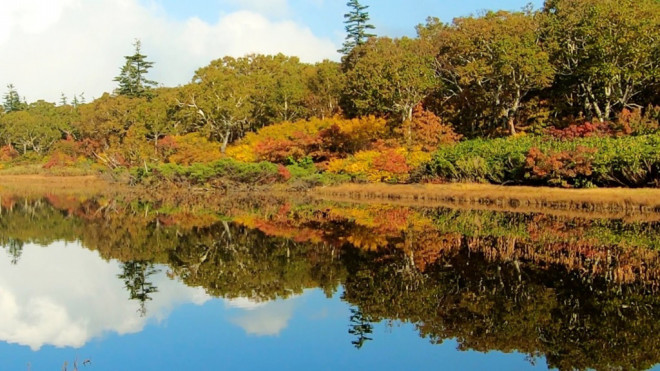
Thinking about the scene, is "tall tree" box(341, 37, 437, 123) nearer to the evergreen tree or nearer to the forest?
the forest

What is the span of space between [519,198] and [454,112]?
1574 centimetres

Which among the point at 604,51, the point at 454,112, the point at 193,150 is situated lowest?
the point at 193,150

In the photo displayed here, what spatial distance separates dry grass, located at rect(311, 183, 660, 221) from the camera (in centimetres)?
2300

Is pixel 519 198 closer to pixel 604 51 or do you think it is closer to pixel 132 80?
pixel 604 51

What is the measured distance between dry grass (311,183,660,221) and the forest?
148 centimetres

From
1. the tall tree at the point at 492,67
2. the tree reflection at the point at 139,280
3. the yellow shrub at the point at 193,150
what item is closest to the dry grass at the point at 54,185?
the yellow shrub at the point at 193,150

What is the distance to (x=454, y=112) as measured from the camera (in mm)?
41375

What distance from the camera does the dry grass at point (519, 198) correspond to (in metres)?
23.0

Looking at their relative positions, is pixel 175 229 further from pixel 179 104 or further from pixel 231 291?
pixel 179 104

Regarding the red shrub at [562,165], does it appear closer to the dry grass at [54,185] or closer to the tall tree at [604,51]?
the tall tree at [604,51]

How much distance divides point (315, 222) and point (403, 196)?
33.8 ft

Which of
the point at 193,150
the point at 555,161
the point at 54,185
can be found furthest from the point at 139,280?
the point at 54,185

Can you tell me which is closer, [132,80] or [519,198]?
[519,198]

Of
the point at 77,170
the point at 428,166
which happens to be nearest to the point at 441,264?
the point at 428,166
